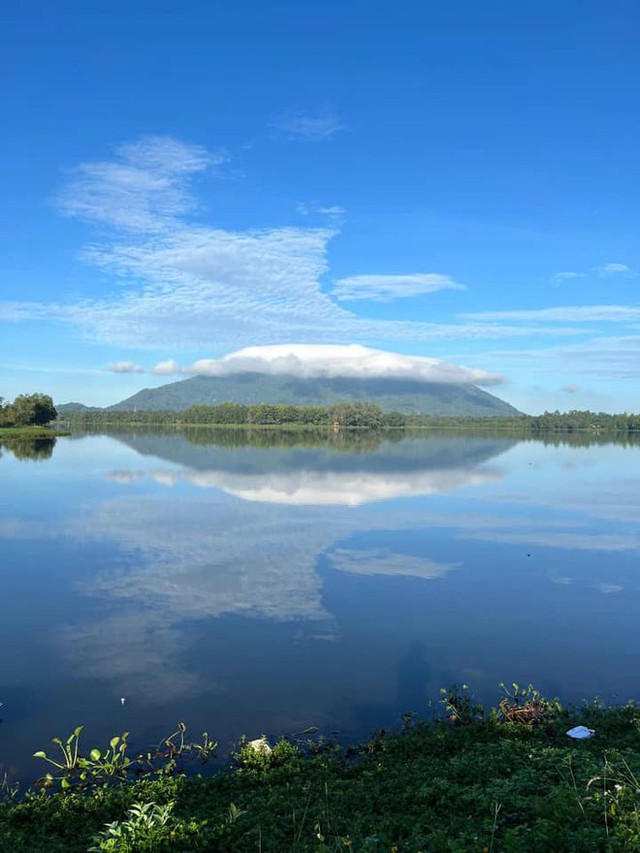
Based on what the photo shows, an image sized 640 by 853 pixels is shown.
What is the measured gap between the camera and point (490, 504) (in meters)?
37.5

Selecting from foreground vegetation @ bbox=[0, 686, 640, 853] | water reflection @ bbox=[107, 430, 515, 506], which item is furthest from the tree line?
foreground vegetation @ bbox=[0, 686, 640, 853]

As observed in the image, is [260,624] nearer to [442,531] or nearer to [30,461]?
[442,531]

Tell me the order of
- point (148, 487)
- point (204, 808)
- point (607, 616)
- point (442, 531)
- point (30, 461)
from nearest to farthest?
point (204, 808)
point (607, 616)
point (442, 531)
point (148, 487)
point (30, 461)

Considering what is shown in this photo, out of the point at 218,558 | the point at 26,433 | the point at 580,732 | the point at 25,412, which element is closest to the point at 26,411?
the point at 25,412

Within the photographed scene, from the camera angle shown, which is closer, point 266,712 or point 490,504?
point 266,712

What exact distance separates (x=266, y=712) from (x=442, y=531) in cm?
1880

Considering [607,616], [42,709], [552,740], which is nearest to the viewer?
[552,740]

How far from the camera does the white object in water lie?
993 centimetres

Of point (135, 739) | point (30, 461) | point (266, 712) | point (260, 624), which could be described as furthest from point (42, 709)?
point (30, 461)

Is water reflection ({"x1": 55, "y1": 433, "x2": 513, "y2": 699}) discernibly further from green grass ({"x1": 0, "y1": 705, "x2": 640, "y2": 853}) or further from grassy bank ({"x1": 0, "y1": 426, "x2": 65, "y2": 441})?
grassy bank ({"x1": 0, "y1": 426, "x2": 65, "y2": 441})

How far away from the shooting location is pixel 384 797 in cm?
787

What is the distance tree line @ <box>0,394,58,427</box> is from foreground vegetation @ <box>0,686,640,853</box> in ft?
399

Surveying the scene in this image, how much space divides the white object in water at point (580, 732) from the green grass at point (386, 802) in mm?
127

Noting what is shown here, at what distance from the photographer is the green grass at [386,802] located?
654 centimetres
